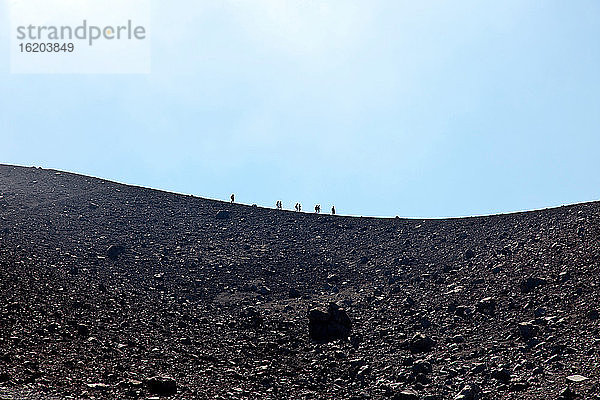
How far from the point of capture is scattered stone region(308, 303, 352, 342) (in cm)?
3177

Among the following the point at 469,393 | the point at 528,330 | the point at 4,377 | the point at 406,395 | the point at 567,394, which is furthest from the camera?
the point at 528,330

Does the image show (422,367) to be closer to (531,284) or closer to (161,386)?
(531,284)

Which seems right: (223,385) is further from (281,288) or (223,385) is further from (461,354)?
(281,288)

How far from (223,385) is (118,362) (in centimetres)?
531

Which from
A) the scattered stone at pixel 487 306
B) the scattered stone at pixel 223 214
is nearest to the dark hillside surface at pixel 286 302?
the scattered stone at pixel 487 306

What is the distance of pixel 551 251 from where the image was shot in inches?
1441

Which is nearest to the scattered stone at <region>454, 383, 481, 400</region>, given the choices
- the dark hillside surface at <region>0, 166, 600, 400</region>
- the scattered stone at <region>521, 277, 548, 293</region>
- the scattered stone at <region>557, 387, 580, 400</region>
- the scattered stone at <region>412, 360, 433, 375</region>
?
the dark hillside surface at <region>0, 166, 600, 400</region>

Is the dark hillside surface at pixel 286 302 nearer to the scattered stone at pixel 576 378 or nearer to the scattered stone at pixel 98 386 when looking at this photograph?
the scattered stone at pixel 98 386

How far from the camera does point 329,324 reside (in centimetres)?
3216

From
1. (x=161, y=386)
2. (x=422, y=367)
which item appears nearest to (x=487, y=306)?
(x=422, y=367)

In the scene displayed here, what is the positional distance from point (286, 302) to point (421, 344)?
38.3 feet

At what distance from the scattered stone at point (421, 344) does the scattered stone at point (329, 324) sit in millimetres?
4268

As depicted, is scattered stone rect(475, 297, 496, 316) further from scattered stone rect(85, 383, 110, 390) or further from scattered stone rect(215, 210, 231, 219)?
scattered stone rect(215, 210, 231, 219)

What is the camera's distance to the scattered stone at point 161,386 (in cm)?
2312
